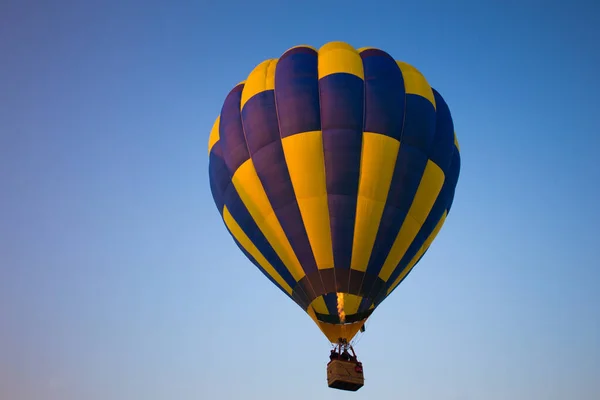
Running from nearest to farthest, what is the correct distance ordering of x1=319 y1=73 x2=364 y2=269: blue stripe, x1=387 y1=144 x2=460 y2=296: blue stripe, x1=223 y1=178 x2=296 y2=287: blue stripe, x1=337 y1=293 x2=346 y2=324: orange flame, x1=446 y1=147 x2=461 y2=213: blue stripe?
x1=337 y1=293 x2=346 y2=324: orange flame < x1=319 y1=73 x2=364 y2=269: blue stripe < x1=223 y1=178 x2=296 y2=287: blue stripe < x1=387 y1=144 x2=460 y2=296: blue stripe < x1=446 y1=147 x2=461 y2=213: blue stripe

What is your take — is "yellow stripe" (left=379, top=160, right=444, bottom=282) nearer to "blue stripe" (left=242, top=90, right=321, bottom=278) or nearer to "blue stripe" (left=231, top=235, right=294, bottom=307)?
"blue stripe" (left=242, top=90, right=321, bottom=278)

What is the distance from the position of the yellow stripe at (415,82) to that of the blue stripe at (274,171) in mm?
3052

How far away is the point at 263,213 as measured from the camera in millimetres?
13594

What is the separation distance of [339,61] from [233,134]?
2.84 meters

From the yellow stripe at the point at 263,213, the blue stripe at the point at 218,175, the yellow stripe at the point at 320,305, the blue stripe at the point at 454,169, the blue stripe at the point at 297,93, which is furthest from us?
the blue stripe at the point at 454,169

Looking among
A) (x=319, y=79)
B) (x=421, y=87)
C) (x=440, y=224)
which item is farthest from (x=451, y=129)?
(x=319, y=79)

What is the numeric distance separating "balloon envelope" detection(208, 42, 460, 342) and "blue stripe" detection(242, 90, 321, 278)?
22 mm

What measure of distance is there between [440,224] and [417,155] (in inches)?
83.2

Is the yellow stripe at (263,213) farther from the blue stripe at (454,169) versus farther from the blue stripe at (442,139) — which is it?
the blue stripe at (454,169)

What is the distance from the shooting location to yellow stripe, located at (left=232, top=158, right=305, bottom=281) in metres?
13.3

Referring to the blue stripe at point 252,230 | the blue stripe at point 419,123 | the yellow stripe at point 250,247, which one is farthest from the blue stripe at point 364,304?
the blue stripe at point 419,123

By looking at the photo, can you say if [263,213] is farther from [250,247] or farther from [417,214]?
[417,214]

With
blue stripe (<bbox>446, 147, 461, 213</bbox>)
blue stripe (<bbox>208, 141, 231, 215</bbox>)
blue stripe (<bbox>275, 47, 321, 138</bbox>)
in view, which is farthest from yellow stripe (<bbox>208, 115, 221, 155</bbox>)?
blue stripe (<bbox>446, 147, 461, 213</bbox>)

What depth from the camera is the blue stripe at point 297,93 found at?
13430 mm
